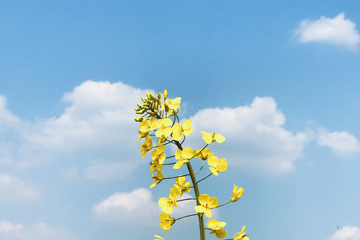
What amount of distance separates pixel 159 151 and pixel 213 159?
2.47 feet

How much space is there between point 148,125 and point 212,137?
36.2 inches

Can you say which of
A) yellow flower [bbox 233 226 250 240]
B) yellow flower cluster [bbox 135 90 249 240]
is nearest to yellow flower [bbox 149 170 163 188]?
yellow flower cluster [bbox 135 90 249 240]

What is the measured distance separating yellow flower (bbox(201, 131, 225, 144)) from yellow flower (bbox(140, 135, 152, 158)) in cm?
78

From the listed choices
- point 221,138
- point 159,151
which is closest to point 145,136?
point 159,151

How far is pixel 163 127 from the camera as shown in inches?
173

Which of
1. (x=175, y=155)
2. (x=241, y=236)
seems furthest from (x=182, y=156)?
(x=241, y=236)

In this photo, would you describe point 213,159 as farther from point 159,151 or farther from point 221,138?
point 159,151

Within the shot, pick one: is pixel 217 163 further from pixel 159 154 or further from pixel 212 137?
pixel 159 154

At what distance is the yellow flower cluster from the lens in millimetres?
4168

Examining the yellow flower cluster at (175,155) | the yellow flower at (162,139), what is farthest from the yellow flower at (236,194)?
the yellow flower at (162,139)

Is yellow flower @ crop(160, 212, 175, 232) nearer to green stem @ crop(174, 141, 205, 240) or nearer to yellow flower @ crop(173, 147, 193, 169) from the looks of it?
green stem @ crop(174, 141, 205, 240)

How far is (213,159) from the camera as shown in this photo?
4.36m

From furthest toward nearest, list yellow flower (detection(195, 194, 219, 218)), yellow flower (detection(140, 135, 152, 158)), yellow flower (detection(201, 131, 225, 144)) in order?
yellow flower (detection(140, 135, 152, 158)) < yellow flower (detection(201, 131, 225, 144)) < yellow flower (detection(195, 194, 219, 218))

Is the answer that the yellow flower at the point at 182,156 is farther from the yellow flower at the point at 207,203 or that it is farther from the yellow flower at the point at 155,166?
the yellow flower at the point at 207,203
